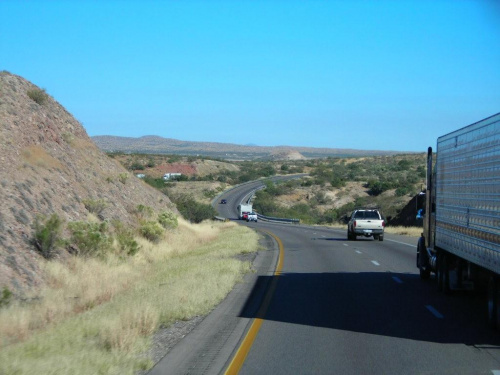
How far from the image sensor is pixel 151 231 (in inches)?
1134

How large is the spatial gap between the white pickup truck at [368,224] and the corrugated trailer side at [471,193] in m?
22.1

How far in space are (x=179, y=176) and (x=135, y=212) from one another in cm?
8824

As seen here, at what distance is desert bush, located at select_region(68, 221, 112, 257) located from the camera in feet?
69.8

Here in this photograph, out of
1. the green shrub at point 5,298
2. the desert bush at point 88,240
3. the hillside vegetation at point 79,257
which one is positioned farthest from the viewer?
the desert bush at point 88,240

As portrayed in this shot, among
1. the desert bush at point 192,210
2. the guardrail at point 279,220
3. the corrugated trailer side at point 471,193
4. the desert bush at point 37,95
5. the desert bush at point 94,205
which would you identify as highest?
the desert bush at point 37,95

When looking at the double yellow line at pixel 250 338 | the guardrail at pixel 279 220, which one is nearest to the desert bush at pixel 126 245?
the double yellow line at pixel 250 338

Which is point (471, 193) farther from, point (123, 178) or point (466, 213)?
point (123, 178)

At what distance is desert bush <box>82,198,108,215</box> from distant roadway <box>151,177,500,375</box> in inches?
354

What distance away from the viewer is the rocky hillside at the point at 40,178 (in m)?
18.0

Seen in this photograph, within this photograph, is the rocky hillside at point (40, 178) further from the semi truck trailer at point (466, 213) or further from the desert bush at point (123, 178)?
the semi truck trailer at point (466, 213)

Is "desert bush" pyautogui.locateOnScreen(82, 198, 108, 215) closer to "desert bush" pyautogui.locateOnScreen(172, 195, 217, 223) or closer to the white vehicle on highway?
"desert bush" pyautogui.locateOnScreen(172, 195, 217, 223)

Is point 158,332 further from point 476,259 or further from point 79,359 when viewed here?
point 476,259

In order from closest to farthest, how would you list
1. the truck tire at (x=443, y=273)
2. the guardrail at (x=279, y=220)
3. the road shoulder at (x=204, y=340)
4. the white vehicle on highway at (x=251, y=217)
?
the road shoulder at (x=204, y=340) → the truck tire at (x=443, y=273) → the guardrail at (x=279, y=220) → the white vehicle on highway at (x=251, y=217)

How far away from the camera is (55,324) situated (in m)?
11.4
